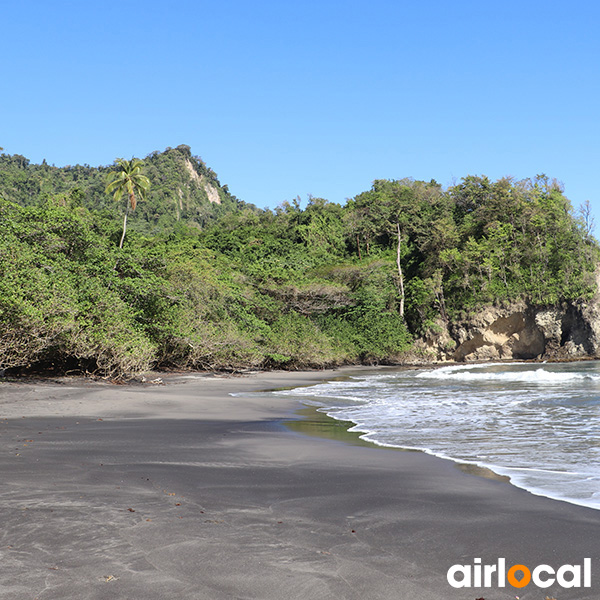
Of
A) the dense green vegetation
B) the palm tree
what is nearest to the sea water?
the dense green vegetation

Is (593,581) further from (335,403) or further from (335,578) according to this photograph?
(335,403)

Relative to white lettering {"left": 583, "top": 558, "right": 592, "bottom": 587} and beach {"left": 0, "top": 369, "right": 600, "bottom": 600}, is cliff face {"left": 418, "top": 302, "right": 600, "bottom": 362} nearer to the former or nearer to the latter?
beach {"left": 0, "top": 369, "right": 600, "bottom": 600}

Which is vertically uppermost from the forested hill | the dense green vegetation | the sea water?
the forested hill

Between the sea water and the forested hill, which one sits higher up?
the forested hill

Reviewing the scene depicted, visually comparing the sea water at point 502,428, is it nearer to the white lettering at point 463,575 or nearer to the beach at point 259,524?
the beach at point 259,524

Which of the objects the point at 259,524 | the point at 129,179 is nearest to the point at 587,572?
the point at 259,524

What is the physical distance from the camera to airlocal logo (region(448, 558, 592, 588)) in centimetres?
257

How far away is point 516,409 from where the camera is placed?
11039 mm

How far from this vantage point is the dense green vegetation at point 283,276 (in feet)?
51.4

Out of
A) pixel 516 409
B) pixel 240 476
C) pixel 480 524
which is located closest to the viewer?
pixel 480 524

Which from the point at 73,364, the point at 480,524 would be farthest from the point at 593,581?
the point at 73,364

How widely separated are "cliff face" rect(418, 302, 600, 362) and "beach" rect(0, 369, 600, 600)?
128 feet

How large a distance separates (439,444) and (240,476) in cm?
342

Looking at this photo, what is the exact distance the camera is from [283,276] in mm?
37000
